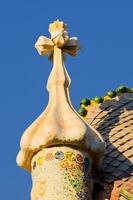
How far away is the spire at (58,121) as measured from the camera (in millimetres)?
12766

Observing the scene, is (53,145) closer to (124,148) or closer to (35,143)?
(35,143)

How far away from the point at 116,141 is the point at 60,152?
1.35 metres

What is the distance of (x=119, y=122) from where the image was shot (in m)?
14.5

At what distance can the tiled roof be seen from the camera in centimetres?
1297

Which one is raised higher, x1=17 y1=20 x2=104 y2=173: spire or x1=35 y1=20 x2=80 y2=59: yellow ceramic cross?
x1=35 y1=20 x2=80 y2=59: yellow ceramic cross

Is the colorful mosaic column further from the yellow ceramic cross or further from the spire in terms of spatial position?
the yellow ceramic cross

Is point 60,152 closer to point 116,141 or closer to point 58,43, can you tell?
point 116,141

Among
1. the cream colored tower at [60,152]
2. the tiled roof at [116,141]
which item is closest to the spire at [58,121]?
the cream colored tower at [60,152]


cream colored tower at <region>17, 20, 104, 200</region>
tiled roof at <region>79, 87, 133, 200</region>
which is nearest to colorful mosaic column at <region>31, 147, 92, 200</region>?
cream colored tower at <region>17, 20, 104, 200</region>

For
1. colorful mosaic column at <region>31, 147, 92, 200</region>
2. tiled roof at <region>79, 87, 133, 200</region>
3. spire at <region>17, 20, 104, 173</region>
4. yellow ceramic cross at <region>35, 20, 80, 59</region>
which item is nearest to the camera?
colorful mosaic column at <region>31, 147, 92, 200</region>

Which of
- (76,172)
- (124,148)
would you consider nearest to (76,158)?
(76,172)

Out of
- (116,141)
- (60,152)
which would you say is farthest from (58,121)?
(116,141)

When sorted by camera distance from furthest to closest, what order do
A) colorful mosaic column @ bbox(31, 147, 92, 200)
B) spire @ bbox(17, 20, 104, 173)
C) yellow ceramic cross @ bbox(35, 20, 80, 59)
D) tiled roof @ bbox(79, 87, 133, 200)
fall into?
yellow ceramic cross @ bbox(35, 20, 80, 59), tiled roof @ bbox(79, 87, 133, 200), spire @ bbox(17, 20, 104, 173), colorful mosaic column @ bbox(31, 147, 92, 200)

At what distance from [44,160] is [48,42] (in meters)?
1.82
